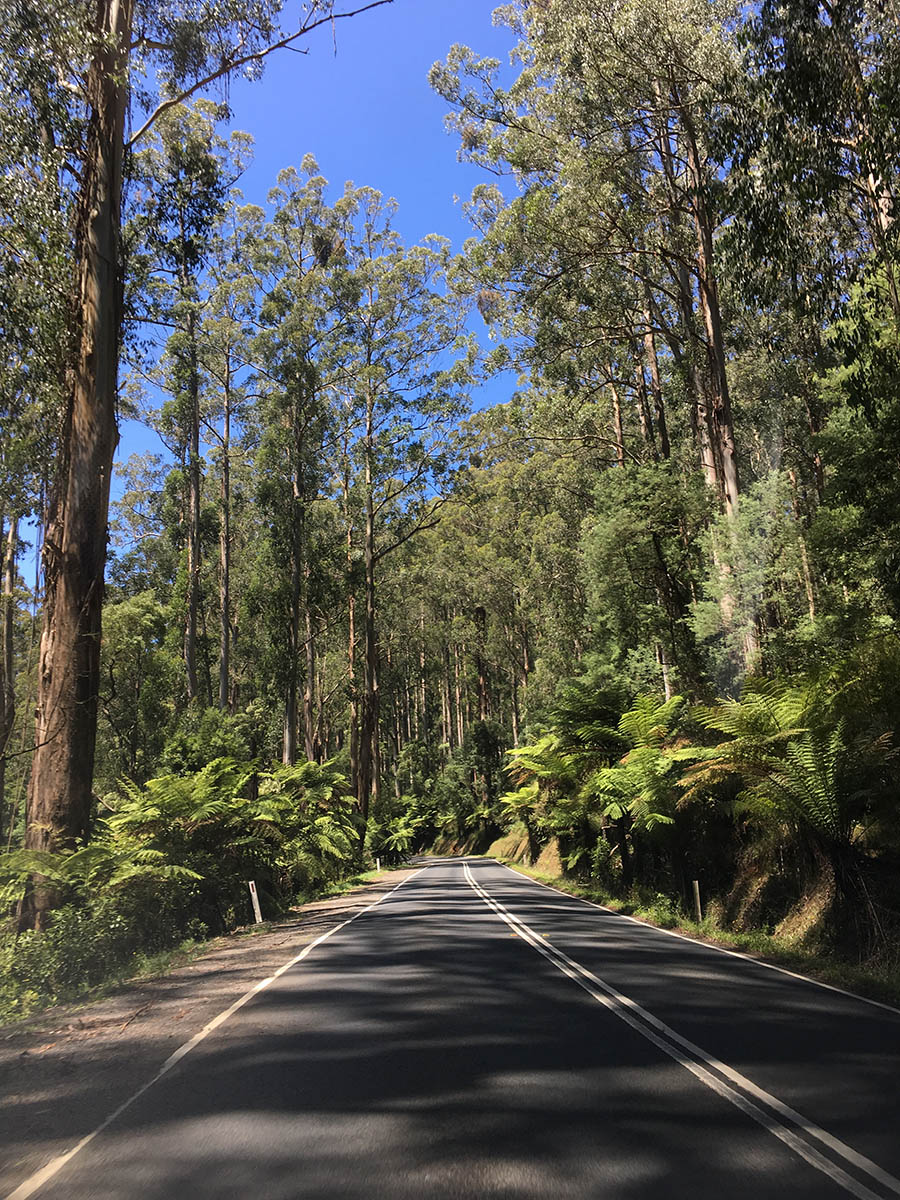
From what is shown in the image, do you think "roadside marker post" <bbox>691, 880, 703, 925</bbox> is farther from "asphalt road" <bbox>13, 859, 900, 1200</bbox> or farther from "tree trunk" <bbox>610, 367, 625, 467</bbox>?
"tree trunk" <bbox>610, 367, 625, 467</bbox>

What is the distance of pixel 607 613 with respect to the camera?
25.3 m

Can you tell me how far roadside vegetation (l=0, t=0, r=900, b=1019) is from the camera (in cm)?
1020

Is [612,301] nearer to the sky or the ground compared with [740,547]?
nearer to the sky

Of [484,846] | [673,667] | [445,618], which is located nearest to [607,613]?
[673,667]

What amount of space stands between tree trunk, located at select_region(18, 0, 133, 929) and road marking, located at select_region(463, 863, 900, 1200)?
683 centimetres

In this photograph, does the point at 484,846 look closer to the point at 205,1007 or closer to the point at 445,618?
the point at 445,618

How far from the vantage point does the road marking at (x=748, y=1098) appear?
355 centimetres

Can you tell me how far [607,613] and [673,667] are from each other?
12.2 feet

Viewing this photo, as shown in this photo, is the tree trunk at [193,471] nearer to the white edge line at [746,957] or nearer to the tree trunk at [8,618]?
the tree trunk at [8,618]

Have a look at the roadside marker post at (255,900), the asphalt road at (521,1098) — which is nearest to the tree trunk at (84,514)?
the asphalt road at (521,1098)

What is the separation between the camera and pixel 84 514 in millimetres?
10562

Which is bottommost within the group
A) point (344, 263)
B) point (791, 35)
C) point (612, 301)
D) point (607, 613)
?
point (607, 613)

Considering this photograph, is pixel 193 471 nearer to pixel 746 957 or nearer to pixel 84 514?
pixel 84 514

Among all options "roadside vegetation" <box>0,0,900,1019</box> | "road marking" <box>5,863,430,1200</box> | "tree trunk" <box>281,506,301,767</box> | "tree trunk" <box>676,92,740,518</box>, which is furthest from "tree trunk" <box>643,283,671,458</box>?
"road marking" <box>5,863,430,1200</box>
